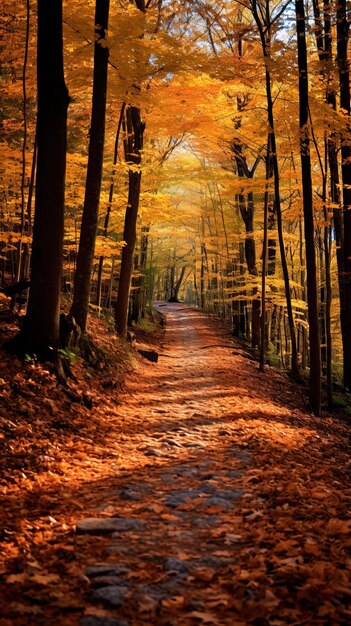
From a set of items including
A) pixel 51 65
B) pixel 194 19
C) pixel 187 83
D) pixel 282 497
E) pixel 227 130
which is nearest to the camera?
pixel 282 497

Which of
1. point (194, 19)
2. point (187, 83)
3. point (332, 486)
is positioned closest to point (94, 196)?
point (187, 83)

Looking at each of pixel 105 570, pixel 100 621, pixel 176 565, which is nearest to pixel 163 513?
pixel 176 565

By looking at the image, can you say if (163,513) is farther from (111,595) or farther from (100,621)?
(100,621)

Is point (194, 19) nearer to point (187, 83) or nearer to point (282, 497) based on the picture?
point (187, 83)

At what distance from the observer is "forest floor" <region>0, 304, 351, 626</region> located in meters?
2.53

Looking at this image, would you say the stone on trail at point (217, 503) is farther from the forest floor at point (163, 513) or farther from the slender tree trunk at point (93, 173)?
the slender tree trunk at point (93, 173)

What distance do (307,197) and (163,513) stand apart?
281 inches

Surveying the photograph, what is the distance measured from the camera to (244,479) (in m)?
4.65

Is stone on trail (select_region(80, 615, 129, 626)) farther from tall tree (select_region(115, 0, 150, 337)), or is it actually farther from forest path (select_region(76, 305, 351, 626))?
tall tree (select_region(115, 0, 150, 337))

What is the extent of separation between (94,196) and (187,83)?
3971 mm

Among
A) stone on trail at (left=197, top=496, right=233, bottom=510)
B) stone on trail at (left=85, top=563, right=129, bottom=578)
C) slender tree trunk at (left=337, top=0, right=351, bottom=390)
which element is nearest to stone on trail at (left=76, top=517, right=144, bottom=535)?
stone on trail at (left=85, top=563, right=129, bottom=578)

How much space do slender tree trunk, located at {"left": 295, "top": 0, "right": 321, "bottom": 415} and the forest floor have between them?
1915 mm

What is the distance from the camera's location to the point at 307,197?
905 centimetres

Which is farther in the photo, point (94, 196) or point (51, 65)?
point (94, 196)
